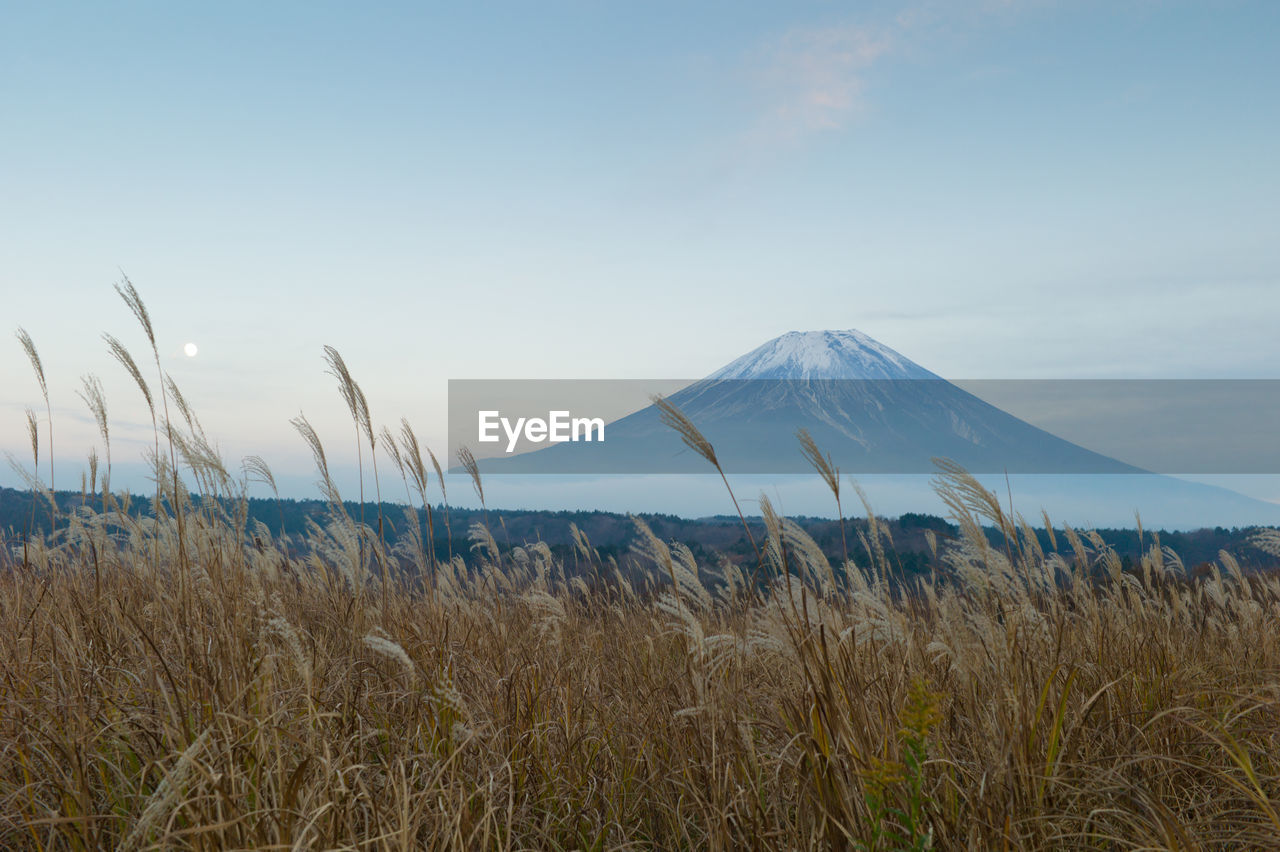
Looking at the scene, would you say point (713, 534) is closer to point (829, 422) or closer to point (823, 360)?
point (829, 422)

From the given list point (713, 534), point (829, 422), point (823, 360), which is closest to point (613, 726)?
point (713, 534)

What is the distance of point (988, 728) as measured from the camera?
2.38m

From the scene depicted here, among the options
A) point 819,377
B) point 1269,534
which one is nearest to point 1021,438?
point 819,377

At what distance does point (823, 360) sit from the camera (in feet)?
434

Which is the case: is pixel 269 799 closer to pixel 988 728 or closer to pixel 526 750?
pixel 526 750

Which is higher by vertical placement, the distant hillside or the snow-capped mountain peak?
the snow-capped mountain peak

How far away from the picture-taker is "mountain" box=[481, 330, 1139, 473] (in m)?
109

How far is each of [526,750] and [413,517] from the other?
3063 millimetres

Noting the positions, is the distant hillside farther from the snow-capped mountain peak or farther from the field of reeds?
the snow-capped mountain peak

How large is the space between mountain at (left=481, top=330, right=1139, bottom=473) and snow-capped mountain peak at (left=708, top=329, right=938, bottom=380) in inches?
Answer: 8.8

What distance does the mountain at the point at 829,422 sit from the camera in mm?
109250

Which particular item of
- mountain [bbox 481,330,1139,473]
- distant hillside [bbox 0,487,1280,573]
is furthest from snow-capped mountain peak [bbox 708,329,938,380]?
distant hillside [bbox 0,487,1280,573]

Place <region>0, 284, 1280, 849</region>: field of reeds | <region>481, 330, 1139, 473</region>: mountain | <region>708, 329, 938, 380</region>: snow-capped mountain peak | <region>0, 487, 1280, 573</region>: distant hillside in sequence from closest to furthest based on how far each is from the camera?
<region>0, 284, 1280, 849</region>: field of reeds < <region>0, 487, 1280, 573</region>: distant hillside < <region>481, 330, 1139, 473</region>: mountain < <region>708, 329, 938, 380</region>: snow-capped mountain peak

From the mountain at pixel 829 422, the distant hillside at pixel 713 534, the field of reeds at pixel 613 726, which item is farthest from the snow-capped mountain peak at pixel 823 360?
the field of reeds at pixel 613 726
